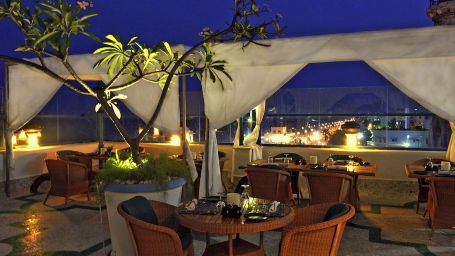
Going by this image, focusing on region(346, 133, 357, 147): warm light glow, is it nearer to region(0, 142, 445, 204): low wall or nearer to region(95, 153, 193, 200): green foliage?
region(0, 142, 445, 204): low wall

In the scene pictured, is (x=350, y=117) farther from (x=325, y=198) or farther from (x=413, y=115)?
(x=325, y=198)

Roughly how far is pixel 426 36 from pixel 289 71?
163 centimetres

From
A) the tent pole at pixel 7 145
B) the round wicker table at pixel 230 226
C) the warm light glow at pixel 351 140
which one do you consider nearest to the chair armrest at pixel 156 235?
the round wicker table at pixel 230 226

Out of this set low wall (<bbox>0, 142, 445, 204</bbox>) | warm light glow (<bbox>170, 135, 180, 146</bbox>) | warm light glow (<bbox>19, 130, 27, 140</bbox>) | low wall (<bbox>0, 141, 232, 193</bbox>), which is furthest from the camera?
warm light glow (<bbox>170, 135, 180, 146</bbox>)

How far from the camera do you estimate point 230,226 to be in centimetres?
263

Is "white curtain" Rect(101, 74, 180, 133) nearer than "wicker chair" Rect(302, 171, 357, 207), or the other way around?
"wicker chair" Rect(302, 171, 357, 207)

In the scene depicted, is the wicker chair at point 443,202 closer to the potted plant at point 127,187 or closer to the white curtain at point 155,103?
the potted plant at point 127,187

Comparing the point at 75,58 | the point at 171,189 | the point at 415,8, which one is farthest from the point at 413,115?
the point at 415,8

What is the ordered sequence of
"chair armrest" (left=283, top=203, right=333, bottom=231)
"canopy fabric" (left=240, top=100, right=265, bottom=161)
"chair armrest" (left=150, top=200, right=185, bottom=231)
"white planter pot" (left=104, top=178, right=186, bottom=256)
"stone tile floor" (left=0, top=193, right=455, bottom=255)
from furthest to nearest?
1. "canopy fabric" (left=240, top=100, right=265, bottom=161)
2. "stone tile floor" (left=0, top=193, right=455, bottom=255)
3. "white planter pot" (left=104, top=178, right=186, bottom=256)
4. "chair armrest" (left=150, top=200, right=185, bottom=231)
5. "chair armrest" (left=283, top=203, right=333, bottom=231)

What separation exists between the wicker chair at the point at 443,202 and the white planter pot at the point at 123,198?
291 cm

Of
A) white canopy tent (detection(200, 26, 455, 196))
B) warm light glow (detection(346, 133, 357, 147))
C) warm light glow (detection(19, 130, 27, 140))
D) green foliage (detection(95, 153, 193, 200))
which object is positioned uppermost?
white canopy tent (detection(200, 26, 455, 196))

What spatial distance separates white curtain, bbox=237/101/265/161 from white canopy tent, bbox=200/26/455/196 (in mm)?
2065

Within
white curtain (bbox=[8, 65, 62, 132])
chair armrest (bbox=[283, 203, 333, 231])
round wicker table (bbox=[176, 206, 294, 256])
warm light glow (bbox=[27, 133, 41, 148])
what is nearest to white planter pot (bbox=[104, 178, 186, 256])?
round wicker table (bbox=[176, 206, 294, 256])

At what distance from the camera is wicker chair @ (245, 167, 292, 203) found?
16.0ft
